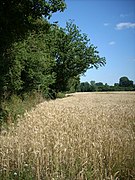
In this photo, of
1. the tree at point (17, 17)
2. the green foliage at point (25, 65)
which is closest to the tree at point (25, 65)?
the green foliage at point (25, 65)

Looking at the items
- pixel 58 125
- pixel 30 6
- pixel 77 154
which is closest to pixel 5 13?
pixel 30 6

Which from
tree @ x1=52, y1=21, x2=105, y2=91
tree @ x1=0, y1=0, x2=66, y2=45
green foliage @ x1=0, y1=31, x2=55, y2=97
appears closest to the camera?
tree @ x1=0, y1=0, x2=66, y2=45

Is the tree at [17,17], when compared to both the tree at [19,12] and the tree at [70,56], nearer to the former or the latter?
the tree at [19,12]

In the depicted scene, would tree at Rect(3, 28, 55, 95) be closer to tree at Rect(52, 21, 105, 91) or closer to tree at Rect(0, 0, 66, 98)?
tree at Rect(0, 0, 66, 98)

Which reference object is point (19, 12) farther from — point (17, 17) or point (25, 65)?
point (25, 65)

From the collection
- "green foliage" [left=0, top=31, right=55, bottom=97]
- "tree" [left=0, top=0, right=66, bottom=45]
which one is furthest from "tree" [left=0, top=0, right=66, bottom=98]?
"green foliage" [left=0, top=31, right=55, bottom=97]

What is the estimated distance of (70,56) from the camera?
46438 millimetres

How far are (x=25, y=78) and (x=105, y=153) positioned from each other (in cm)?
1276

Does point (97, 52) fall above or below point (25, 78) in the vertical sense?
above

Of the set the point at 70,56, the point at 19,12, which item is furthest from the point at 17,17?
the point at 70,56

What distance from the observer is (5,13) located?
392 inches

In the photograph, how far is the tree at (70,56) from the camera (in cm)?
4500

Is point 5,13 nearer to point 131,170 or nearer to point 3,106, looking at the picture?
point 3,106

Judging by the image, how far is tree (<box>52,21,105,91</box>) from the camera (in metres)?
45.0
